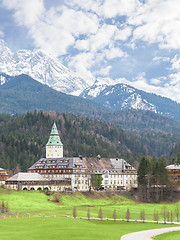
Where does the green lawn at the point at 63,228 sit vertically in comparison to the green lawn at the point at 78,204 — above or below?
below

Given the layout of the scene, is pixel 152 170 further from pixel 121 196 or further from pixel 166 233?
pixel 166 233

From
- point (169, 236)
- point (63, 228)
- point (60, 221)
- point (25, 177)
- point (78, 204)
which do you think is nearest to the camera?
point (169, 236)

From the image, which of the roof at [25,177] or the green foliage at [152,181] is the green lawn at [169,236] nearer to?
the green foliage at [152,181]

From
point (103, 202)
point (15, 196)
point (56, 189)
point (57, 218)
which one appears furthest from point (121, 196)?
point (57, 218)

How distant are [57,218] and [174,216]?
40.6 m

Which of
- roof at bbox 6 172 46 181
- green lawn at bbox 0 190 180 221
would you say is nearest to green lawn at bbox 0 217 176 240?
green lawn at bbox 0 190 180 221

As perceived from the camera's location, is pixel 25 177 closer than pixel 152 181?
Yes

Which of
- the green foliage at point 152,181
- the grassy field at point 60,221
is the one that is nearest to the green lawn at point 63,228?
the grassy field at point 60,221

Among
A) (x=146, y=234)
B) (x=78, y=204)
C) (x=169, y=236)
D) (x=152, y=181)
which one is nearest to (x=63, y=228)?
(x=146, y=234)

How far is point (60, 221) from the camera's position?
10850 centimetres

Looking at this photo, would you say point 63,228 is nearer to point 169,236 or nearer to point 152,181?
point 169,236

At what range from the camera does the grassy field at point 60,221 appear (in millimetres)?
90938

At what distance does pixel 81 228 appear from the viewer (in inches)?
3898

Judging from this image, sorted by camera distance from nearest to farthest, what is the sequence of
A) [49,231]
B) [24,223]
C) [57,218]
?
[49,231] < [24,223] < [57,218]
